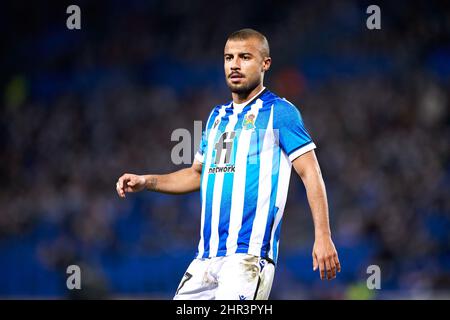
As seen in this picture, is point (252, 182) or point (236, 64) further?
point (236, 64)

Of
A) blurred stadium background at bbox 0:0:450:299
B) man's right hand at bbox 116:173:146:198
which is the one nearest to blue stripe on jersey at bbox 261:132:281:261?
man's right hand at bbox 116:173:146:198

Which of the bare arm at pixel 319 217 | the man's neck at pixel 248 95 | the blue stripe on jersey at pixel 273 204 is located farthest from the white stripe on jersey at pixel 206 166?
the bare arm at pixel 319 217

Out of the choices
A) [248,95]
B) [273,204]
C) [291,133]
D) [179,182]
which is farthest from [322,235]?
[179,182]

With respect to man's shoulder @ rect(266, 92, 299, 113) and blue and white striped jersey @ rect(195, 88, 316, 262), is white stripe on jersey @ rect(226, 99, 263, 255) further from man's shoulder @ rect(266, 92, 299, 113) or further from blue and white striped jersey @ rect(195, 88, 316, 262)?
man's shoulder @ rect(266, 92, 299, 113)

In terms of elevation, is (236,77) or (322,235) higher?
(236,77)

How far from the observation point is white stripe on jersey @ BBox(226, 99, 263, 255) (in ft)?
15.2

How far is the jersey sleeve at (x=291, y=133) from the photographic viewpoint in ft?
15.2

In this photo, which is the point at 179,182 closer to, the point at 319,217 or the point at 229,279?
the point at 229,279

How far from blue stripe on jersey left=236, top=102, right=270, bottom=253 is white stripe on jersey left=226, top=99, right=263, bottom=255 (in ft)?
0.07

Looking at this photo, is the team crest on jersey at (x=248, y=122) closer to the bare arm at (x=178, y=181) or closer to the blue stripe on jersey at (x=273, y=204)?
the blue stripe on jersey at (x=273, y=204)

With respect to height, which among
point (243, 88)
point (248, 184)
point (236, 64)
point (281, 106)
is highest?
point (236, 64)

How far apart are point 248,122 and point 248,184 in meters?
0.41

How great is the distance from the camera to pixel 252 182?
4.66 m

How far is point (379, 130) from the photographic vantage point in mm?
13891
